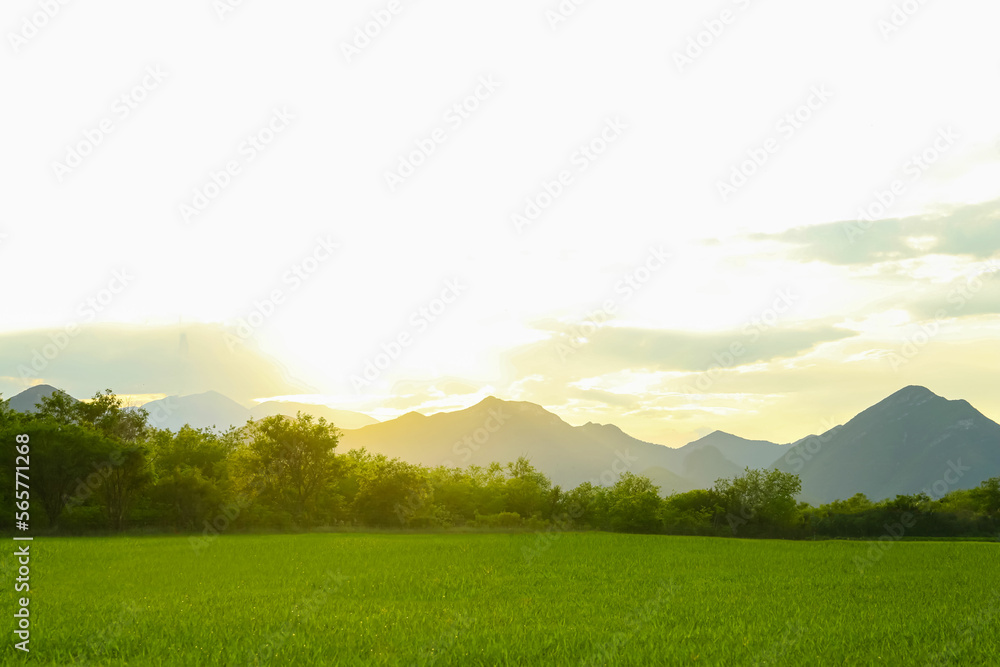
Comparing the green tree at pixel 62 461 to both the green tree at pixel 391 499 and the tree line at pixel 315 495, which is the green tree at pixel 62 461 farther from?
the green tree at pixel 391 499

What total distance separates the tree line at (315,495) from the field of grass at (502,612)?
28.8 meters

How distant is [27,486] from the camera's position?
55.3 meters

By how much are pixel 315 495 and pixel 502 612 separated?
65.9m

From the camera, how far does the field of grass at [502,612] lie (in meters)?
12.0

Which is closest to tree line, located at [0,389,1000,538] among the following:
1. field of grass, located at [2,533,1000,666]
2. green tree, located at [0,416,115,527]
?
green tree, located at [0,416,115,527]

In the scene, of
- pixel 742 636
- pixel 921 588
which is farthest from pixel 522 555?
pixel 742 636

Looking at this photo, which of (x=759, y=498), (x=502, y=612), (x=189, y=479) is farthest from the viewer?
(x=759, y=498)

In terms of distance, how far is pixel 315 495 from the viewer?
7706cm

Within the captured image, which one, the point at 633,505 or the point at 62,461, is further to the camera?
the point at 633,505

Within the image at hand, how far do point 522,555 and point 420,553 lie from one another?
6447 mm

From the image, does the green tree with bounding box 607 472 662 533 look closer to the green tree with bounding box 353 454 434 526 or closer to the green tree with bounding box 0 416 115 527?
the green tree with bounding box 353 454 434 526

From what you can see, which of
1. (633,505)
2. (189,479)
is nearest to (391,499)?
(189,479)

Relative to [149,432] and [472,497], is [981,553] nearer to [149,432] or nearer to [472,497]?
[472,497]

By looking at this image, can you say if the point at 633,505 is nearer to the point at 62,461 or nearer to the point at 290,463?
the point at 290,463
